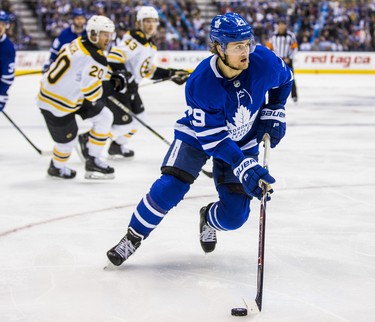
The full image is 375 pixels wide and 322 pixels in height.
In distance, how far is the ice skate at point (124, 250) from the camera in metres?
2.71

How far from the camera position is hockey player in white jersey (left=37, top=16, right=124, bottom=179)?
177 inches

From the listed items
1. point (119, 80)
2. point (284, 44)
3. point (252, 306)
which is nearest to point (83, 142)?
point (119, 80)

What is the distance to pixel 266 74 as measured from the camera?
8.60 feet

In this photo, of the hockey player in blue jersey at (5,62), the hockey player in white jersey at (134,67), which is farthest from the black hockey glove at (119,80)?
the hockey player in blue jersey at (5,62)

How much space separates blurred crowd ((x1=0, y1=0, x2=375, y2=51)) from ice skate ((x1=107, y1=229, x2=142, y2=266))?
40.0 ft

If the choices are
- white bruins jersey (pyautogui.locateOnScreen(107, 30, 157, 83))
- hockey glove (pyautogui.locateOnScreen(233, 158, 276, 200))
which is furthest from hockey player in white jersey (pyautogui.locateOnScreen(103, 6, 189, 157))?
hockey glove (pyautogui.locateOnScreen(233, 158, 276, 200))

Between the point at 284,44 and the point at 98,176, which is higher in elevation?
the point at 98,176

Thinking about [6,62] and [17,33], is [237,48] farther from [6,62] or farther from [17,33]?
[17,33]

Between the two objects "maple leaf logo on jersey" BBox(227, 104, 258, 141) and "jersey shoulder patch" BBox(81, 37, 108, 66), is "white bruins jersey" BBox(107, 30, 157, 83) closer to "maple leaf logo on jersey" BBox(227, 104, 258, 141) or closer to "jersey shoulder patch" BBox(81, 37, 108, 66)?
"jersey shoulder patch" BBox(81, 37, 108, 66)

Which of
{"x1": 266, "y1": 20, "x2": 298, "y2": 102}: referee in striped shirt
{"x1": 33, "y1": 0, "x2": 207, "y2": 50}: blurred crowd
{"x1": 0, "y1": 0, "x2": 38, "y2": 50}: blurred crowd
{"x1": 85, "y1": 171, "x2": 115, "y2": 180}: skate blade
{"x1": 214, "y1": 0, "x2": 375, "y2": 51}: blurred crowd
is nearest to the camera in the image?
{"x1": 85, "y1": 171, "x2": 115, "y2": 180}: skate blade

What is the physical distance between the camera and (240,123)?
8.72ft

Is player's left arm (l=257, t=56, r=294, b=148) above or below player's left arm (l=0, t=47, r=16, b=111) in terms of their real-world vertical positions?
above

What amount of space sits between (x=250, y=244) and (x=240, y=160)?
2.38ft

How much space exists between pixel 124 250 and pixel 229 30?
85cm
